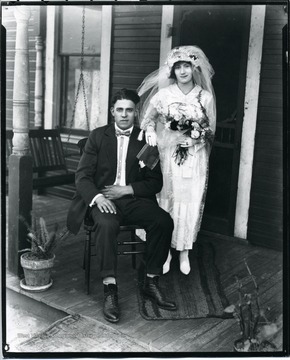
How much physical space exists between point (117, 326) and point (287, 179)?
5.45 ft

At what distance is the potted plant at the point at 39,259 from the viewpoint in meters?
3.99

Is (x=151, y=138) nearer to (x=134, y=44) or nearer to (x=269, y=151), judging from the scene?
(x=269, y=151)

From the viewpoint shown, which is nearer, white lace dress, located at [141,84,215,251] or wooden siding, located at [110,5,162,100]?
white lace dress, located at [141,84,215,251]

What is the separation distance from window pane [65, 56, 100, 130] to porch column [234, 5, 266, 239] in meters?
1.82

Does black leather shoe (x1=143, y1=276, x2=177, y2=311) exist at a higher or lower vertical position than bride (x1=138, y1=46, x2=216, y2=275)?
lower

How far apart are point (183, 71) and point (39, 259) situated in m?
2.06

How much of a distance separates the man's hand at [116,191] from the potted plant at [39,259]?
1.61ft

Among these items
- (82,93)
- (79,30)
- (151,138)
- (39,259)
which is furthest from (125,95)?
(79,30)

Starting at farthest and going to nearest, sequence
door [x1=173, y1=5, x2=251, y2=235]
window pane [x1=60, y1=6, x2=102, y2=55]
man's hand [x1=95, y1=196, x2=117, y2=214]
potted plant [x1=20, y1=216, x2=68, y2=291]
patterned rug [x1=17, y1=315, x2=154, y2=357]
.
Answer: window pane [x1=60, y1=6, x2=102, y2=55], door [x1=173, y1=5, x2=251, y2=235], potted plant [x1=20, y1=216, x2=68, y2=291], man's hand [x1=95, y1=196, x2=117, y2=214], patterned rug [x1=17, y1=315, x2=154, y2=357]

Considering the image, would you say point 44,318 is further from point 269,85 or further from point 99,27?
point 99,27

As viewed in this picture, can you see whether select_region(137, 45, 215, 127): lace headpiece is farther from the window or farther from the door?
the window

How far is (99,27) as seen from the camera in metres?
5.67

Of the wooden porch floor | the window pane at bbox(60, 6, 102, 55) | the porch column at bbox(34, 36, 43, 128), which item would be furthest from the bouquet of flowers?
the porch column at bbox(34, 36, 43, 128)

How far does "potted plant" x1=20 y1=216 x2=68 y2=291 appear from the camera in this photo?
3992 millimetres
